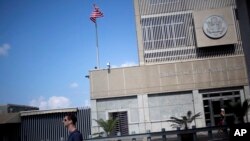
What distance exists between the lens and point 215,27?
32594mm

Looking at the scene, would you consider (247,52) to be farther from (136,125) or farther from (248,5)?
(136,125)

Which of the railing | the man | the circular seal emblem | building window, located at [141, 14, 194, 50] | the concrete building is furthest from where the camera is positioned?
building window, located at [141, 14, 194, 50]

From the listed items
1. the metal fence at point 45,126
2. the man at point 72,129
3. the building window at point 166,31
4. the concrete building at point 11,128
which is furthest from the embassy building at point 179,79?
the man at point 72,129

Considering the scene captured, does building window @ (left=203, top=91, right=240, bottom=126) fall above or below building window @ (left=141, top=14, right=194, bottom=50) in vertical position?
below

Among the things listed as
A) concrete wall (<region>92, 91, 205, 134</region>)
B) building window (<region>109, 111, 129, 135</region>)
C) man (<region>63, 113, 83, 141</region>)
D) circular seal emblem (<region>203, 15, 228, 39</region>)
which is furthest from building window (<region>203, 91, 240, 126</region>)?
man (<region>63, 113, 83, 141</region>)

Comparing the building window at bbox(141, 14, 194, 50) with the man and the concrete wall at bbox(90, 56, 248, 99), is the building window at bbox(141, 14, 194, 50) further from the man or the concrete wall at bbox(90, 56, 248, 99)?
the man

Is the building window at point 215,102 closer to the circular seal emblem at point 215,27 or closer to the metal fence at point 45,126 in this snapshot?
the circular seal emblem at point 215,27

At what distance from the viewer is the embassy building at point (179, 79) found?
31134 mm

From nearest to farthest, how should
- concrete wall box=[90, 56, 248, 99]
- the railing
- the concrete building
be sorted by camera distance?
the railing < concrete wall box=[90, 56, 248, 99] < the concrete building

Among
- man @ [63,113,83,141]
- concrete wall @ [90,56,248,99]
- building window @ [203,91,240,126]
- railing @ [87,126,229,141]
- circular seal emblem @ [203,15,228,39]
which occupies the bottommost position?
railing @ [87,126,229,141]

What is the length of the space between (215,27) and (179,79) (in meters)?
7.54

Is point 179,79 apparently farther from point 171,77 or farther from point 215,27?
point 215,27

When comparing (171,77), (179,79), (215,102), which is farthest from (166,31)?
(215,102)

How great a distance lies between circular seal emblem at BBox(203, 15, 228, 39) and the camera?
1275 inches
